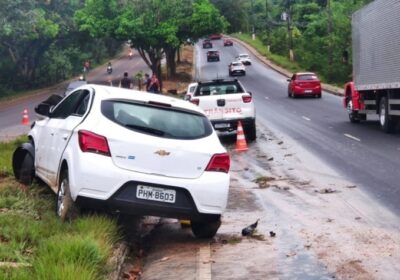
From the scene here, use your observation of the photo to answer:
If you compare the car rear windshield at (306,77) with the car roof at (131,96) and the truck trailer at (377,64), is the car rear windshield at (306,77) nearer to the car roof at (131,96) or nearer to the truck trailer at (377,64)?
the truck trailer at (377,64)

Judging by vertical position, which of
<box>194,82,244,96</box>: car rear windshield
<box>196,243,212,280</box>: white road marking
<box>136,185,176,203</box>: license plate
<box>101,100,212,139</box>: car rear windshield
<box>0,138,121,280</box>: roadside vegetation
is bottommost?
<box>196,243,212,280</box>: white road marking

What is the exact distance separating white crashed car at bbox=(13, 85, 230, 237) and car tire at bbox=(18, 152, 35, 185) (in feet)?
6.85

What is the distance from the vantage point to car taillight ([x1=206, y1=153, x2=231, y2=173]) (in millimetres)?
8406

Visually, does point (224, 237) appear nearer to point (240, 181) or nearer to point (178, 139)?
point (178, 139)

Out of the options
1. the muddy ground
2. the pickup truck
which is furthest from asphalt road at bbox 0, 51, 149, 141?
the muddy ground

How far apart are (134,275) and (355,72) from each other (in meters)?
20.2

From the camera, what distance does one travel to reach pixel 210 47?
335 feet

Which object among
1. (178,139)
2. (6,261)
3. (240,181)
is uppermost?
(178,139)

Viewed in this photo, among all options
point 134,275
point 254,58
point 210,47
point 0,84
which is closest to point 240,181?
point 134,275

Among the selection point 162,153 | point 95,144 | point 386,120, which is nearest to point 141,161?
point 162,153

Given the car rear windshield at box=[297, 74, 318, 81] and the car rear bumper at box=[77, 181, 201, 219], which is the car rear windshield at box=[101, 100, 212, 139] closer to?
the car rear bumper at box=[77, 181, 201, 219]

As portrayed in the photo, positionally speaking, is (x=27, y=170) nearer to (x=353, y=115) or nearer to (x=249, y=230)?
(x=249, y=230)

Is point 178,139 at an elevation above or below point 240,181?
above

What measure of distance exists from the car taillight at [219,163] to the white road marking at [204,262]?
900 mm
